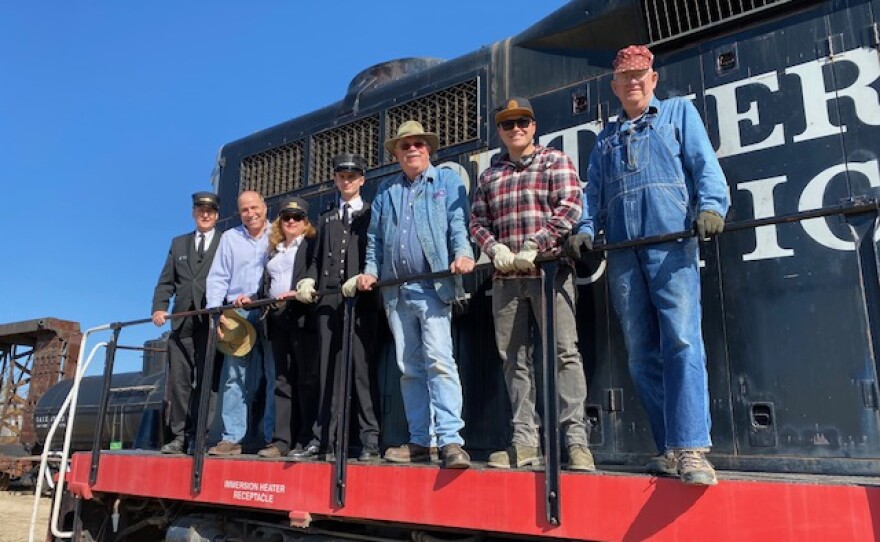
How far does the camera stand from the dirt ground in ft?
33.0

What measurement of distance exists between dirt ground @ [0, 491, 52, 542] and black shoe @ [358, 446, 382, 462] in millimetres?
6123

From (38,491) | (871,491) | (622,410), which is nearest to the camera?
(871,491)

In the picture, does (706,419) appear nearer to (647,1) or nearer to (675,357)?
(675,357)

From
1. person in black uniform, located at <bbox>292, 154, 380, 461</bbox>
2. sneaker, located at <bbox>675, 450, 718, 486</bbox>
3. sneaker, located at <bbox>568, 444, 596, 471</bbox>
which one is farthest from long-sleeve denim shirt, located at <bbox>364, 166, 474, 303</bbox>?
sneaker, located at <bbox>675, 450, 718, 486</bbox>

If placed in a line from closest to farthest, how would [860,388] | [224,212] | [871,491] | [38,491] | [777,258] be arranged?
[871,491]
[860,388]
[777,258]
[38,491]
[224,212]

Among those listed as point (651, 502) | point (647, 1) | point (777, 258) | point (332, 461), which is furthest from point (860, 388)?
point (332, 461)

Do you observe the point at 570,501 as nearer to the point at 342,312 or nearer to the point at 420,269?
the point at 420,269

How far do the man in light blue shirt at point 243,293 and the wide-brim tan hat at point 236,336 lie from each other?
63 millimetres

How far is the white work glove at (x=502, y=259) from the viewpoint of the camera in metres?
3.01

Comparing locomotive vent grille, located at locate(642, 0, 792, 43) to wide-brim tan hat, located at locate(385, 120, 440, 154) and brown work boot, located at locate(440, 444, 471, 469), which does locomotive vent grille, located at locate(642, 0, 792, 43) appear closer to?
wide-brim tan hat, located at locate(385, 120, 440, 154)

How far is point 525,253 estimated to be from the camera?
2.96m

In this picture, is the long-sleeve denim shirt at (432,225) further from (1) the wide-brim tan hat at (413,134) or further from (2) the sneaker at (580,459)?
(2) the sneaker at (580,459)

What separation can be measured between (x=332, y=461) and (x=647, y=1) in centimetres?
300

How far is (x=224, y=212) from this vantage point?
606cm
